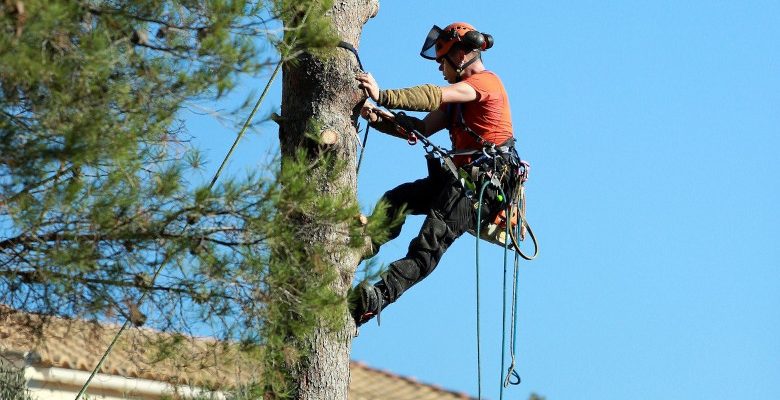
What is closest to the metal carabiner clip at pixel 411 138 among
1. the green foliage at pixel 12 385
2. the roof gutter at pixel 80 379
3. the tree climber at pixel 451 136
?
the tree climber at pixel 451 136

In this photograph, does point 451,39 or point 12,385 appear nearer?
point 12,385

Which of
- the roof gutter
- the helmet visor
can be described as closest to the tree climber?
the helmet visor

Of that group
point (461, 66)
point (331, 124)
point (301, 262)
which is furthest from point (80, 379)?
point (301, 262)

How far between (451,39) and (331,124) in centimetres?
138

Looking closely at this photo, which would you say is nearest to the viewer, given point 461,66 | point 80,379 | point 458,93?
point 458,93

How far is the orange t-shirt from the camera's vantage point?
770 cm

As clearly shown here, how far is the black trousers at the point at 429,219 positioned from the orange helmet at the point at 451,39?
720 mm

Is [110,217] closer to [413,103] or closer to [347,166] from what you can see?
[347,166]

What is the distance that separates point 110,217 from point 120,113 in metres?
0.39

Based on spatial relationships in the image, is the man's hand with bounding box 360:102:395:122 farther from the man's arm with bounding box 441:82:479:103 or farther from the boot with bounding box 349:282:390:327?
the boot with bounding box 349:282:390:327

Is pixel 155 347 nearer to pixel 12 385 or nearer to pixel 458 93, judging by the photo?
pixel 12 385

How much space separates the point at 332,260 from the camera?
6.34 metres

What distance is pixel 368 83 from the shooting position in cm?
693

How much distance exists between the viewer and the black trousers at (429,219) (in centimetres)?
710
